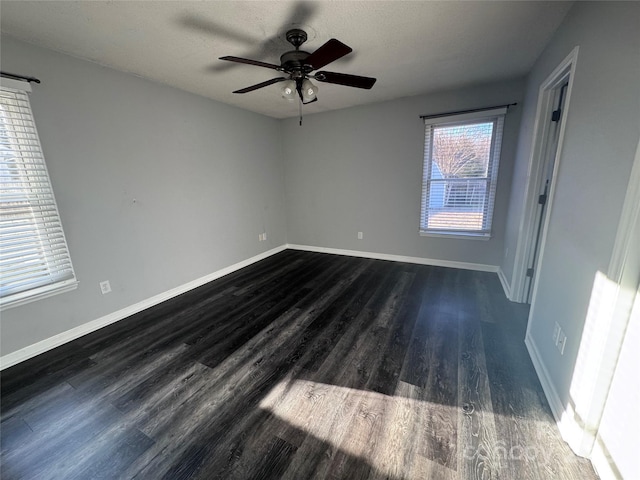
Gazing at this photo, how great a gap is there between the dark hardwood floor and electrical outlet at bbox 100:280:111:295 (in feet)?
1.21

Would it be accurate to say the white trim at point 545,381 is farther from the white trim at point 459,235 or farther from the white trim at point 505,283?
the white trim at point 459,235

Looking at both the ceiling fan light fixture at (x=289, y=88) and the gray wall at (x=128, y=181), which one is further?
the gray wall at (x=128, y=181)

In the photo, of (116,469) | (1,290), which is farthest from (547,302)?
(1,290)

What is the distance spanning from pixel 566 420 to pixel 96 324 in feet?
12.0

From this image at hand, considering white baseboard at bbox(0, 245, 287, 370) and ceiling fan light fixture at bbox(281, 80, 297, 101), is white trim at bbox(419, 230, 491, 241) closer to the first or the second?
ceiling fan light fixture at bbox(281, 80, 297, 101)

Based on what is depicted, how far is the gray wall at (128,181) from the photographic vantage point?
83.0 inches

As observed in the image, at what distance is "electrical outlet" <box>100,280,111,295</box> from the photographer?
8.18ft

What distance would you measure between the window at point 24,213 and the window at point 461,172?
4113 millimetres

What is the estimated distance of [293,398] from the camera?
1606 mm

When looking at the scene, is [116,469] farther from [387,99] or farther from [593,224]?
[387,99]

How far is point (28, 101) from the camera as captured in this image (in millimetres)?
1967

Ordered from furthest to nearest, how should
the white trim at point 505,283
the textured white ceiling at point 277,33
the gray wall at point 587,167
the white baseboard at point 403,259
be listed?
the white baseboard at point 403,259 → the white trim at point 505,283 → the textured white ceiling at point 277,33 → the gray wall at point 587,167

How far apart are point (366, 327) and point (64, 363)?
250 cm

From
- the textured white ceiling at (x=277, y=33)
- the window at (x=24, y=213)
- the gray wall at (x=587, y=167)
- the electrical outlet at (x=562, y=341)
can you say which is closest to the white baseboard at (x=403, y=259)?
the gray wall at (x=587, y=167)
